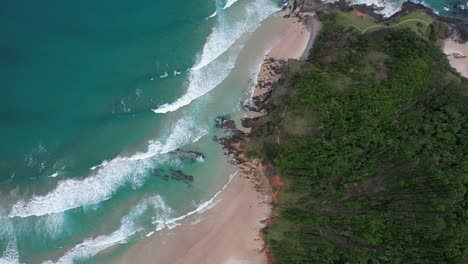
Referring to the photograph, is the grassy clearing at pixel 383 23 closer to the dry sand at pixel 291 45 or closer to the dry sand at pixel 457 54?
the dry sand at pixel 291 45

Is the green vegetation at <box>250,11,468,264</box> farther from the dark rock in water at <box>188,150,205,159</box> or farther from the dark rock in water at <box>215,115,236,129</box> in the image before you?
the dark rock in water at <box>188,150,205,159</box>

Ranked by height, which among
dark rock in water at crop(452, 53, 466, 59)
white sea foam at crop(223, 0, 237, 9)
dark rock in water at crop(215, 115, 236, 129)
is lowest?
dark rock in water at crop(215, 115, 236, 129)

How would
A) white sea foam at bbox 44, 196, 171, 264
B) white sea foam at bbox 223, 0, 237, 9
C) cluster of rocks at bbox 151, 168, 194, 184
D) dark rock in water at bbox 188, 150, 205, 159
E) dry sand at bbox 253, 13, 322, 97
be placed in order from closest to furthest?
1. white sea foam at bbox 44, 196, 171, 264
2. cluster of rocks at bbox 151, 168, 194, 184
3. dark rock in water at bbox 188, 150, 205, 159
4. dry sand at bbox 253, 13, 322, 97
5. white sea foam at bbox 223, 0, 237, 9

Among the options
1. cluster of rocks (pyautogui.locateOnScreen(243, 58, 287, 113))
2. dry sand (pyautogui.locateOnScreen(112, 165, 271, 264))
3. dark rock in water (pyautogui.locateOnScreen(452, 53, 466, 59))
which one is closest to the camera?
dry sand (pyautogui.locateOnScreen(112, 165, 271, 264))


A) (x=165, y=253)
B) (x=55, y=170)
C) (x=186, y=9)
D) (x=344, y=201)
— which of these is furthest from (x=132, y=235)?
(x=186, y=9)

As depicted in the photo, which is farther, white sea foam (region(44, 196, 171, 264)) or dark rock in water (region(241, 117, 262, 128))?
dark rock in water (region(241, 117, 262, 128))

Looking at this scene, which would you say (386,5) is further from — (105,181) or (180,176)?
(105,181)

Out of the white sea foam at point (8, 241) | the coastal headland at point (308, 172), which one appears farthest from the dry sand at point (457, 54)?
the white sea foam at point (8, 241)

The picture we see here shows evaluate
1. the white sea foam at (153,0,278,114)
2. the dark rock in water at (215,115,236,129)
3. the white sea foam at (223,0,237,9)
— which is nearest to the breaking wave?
the dark rock in water at (215,115,236,129)

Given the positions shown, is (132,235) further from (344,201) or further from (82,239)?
(344,201)
